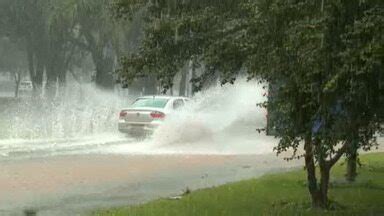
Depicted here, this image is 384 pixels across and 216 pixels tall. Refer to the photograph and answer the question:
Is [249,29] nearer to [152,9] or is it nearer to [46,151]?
[152,9]

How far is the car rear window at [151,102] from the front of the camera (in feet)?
75.9

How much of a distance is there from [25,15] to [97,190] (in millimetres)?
30330

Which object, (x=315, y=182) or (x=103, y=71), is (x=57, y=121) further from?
(x=315, y=182)

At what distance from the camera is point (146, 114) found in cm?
2262

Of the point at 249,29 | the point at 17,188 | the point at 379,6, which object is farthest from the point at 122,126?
the point at 379,6

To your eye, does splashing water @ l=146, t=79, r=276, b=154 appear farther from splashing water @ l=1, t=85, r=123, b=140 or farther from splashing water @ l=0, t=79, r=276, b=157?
splashing water @ l=1, t=85, r=123, b=140

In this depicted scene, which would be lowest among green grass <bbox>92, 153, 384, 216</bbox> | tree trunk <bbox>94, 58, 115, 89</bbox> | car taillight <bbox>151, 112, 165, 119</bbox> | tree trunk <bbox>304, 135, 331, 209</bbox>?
green grass <bbox>92, 153, 384, 216</bbox>

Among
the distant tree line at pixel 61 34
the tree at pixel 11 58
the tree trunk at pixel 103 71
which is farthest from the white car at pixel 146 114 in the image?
the tree at pixel 11 58

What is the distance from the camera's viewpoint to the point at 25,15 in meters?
40.1

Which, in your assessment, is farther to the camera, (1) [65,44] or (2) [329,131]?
(1) [65,44]

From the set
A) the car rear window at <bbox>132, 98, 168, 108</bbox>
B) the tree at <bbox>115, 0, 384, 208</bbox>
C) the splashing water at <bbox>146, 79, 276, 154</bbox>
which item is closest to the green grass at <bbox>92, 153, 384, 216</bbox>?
the tree at <bbox>115, 0, 384, 208</bbox>

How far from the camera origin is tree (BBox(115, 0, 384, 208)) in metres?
6.25

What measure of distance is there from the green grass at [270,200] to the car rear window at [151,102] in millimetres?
9957

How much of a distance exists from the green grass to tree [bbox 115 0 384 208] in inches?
22.7
